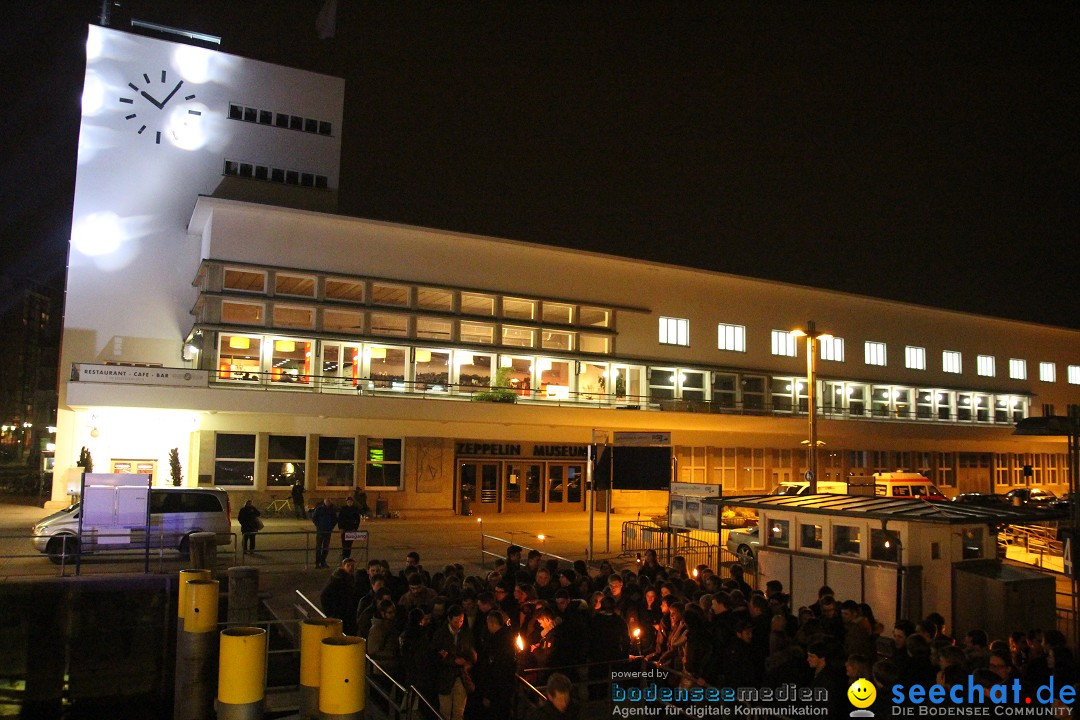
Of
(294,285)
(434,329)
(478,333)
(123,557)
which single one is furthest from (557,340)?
(123,557)

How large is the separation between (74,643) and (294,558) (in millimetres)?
5931

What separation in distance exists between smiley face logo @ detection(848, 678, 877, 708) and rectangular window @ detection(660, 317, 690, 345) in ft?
103

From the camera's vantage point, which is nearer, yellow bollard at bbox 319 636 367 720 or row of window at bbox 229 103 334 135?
yellow bollard at bbox 319 636 367 720

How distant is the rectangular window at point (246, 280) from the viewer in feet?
94.8

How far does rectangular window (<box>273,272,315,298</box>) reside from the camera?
2986 centimetres

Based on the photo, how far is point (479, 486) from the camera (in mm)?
33625

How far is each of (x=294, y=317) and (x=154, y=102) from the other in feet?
41.1

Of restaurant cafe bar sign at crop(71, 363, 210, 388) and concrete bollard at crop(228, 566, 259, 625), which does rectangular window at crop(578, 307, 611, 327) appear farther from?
concrete bollard at crop(228, 566, 259, 625)

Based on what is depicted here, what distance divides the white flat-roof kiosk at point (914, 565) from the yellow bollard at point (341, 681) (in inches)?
345

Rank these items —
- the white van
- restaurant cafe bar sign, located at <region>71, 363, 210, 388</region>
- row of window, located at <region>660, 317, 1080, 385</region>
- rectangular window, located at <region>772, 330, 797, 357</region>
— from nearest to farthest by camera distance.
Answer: the white van, restaurant cafe bar sign, located at <region>71, 363, 210, 388</region>, row of window, located at <region>660, 317, 1080, 385</region>, rectangular window, located at <region>772, 330, 797, 357</region>

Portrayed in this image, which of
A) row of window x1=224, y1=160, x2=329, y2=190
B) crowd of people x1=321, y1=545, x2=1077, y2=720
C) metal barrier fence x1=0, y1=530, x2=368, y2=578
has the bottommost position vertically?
metal barrier fence x1=0, y1=530, x2=368, y2=578

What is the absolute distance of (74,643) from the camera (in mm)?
15047

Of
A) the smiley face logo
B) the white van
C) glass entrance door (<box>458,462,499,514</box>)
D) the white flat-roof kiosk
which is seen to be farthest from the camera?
glass entrance door (<box>458,462,499,514</box>)

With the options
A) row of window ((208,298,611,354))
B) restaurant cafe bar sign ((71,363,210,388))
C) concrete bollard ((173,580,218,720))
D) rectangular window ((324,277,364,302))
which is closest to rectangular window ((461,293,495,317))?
row of window ((208,298,611,354))
